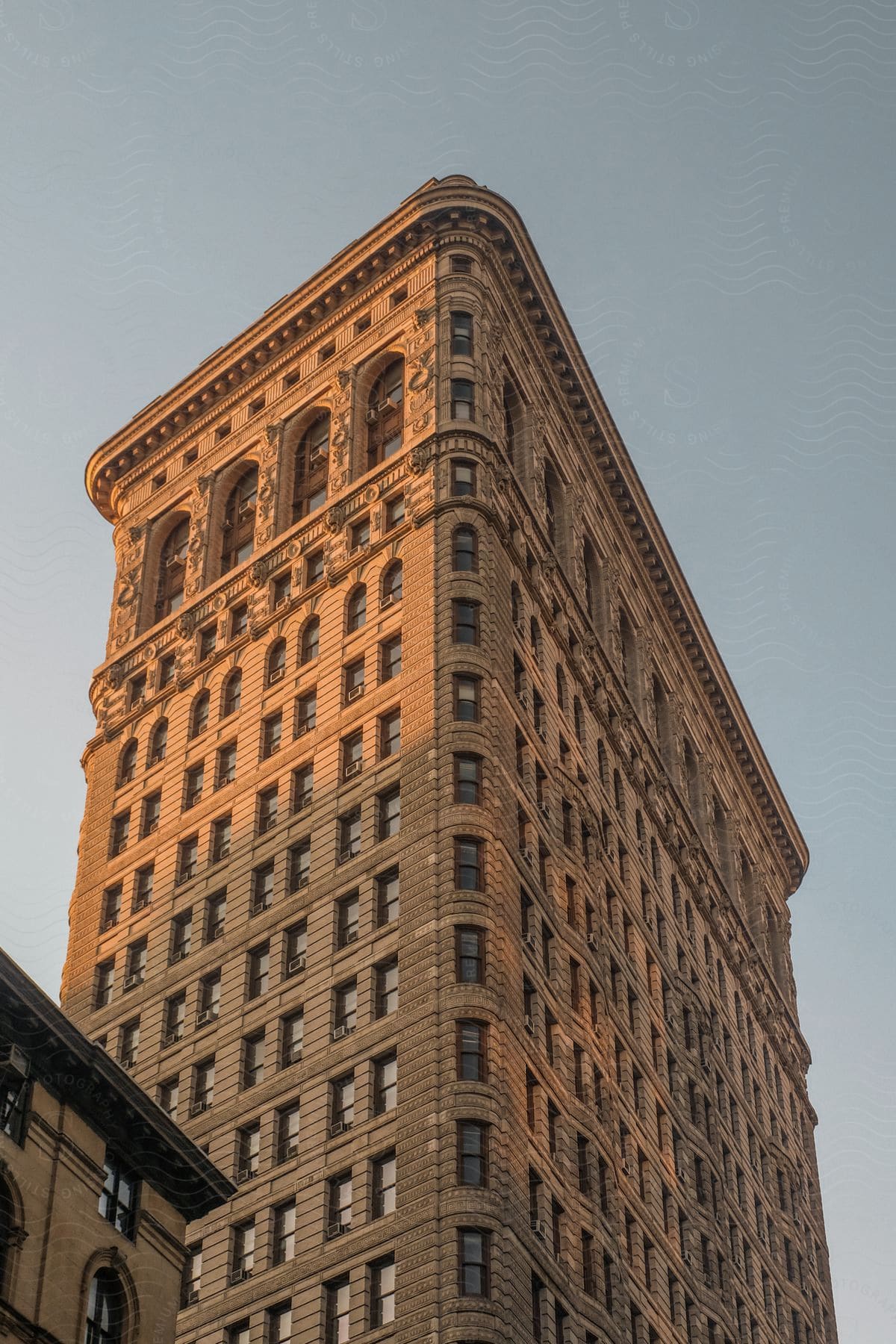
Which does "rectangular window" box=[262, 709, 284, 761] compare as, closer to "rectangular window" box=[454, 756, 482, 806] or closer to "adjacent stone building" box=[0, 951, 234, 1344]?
"rectangular window" box=[454, 756, 482, 806]

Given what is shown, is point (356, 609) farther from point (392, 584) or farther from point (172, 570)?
point (172, 570)

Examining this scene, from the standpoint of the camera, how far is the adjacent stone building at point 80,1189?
51156 millimetres

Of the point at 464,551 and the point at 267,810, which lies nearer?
the point at 267,810

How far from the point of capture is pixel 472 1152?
73.1m

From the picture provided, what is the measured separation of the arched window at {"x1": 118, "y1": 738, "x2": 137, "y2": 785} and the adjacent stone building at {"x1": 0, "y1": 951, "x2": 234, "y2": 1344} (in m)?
45.0

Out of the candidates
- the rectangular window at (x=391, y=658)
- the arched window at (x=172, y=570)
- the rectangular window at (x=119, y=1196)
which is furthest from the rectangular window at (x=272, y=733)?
the rectangular window at (x=119, y=1196)

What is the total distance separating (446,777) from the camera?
83.8 metres

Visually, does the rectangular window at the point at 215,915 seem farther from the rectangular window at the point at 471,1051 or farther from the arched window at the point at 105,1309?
the arched window at the point at 105,1309

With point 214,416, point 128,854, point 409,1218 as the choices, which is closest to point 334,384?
point 214,416

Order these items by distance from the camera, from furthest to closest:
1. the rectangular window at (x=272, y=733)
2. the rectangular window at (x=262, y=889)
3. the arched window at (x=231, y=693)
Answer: the arched window at (x=231, y=693) < the rectangular window at (x=272, y=733) < the rectangular window at (x=262, y=889)

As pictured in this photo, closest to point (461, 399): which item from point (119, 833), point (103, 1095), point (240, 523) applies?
point (240, 523)

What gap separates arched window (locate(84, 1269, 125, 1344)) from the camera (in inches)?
2095

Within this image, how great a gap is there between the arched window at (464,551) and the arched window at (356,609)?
4.95 metres

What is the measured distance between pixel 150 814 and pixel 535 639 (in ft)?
62.8
